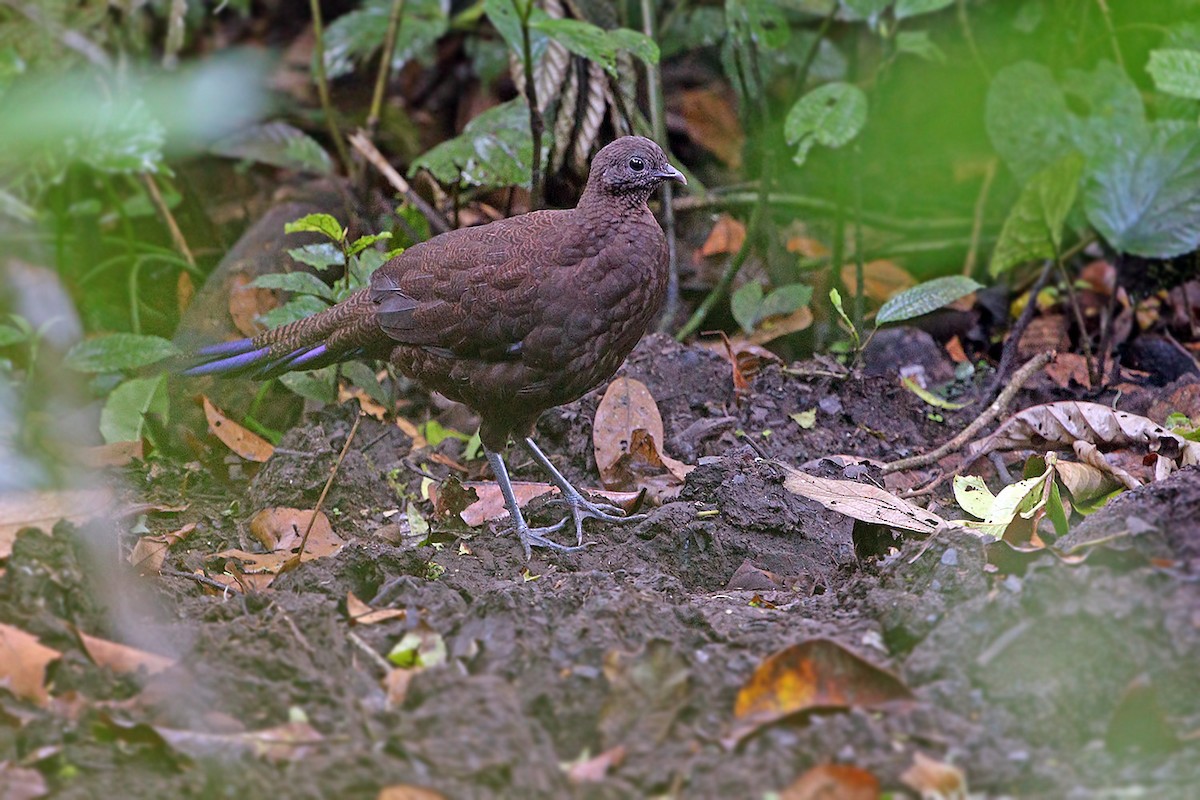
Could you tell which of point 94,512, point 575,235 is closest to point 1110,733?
point 575,235

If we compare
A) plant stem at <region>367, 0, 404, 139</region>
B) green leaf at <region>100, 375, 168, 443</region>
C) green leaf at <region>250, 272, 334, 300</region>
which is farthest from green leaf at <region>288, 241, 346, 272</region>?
plant stem at <region>367, 0, 404, 139</region>

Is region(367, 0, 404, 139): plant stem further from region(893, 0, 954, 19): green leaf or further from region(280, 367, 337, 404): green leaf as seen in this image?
region(893, 0, 954, 19): green leaf

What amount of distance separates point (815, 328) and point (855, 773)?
308 centimetres

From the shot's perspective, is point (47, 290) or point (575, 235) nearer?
point (575, 235)

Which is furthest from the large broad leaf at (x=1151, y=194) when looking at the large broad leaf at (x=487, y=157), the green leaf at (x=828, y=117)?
the large broad leaf at (x=487, y=157)

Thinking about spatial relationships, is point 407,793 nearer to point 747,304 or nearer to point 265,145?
point 747,304

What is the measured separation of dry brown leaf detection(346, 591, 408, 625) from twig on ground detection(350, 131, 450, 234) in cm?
255

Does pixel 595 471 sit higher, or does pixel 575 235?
pixel 575 235

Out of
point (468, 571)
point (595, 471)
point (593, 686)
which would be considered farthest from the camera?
point (595, 471)

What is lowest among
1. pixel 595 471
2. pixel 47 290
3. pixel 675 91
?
pixel 595 471

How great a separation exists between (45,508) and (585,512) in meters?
1.55

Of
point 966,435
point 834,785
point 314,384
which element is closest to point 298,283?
point 314,384

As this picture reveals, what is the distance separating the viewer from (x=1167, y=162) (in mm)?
4594

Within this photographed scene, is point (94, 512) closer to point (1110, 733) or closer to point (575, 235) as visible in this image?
point (575, 235)
